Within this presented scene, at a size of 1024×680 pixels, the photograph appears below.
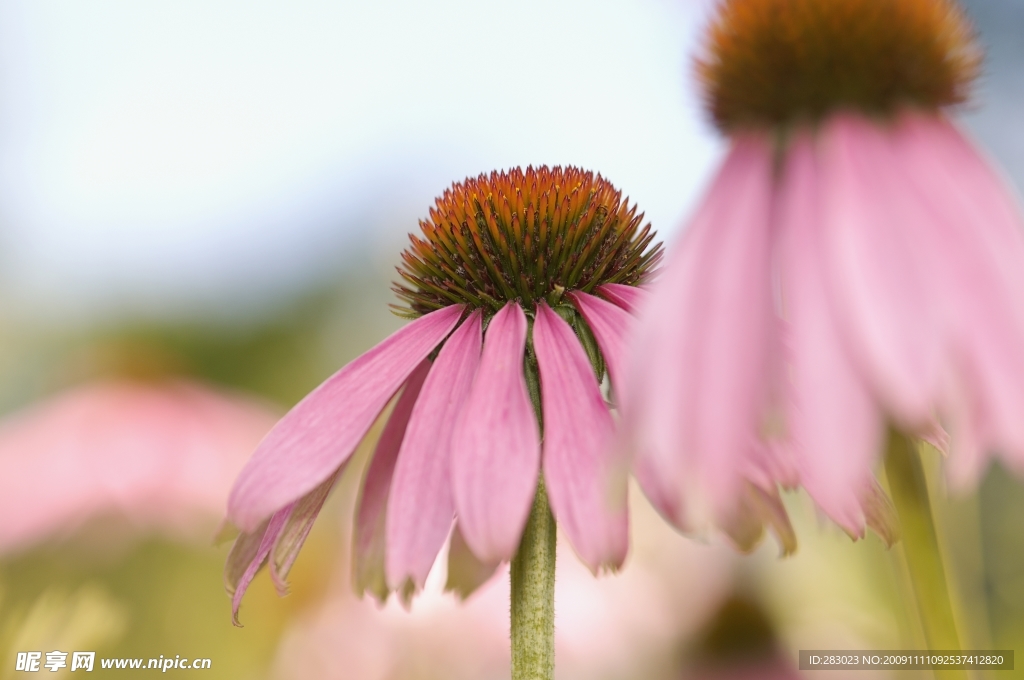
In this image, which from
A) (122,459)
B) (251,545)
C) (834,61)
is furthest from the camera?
(122,459)

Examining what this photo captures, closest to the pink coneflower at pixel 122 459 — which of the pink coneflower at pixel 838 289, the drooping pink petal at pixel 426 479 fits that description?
the drooping pink petal at pixel 426 479

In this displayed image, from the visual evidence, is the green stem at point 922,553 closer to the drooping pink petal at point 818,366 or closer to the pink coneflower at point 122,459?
the drooping pink petal at point 818,366

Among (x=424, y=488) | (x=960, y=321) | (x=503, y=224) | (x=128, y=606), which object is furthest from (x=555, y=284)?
(x=128, y=606)

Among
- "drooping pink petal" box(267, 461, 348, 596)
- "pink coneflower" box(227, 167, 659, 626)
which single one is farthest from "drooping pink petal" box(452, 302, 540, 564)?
"drooping pink petal" box(267, 461, 348, 596)

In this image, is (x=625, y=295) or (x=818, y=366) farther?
(x=625, y=295)

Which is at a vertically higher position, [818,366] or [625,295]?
[625,295]

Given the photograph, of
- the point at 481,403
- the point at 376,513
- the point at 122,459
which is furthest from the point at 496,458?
the point at 122,459

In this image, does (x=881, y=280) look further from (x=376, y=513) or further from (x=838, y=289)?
(x=376, y=513)
